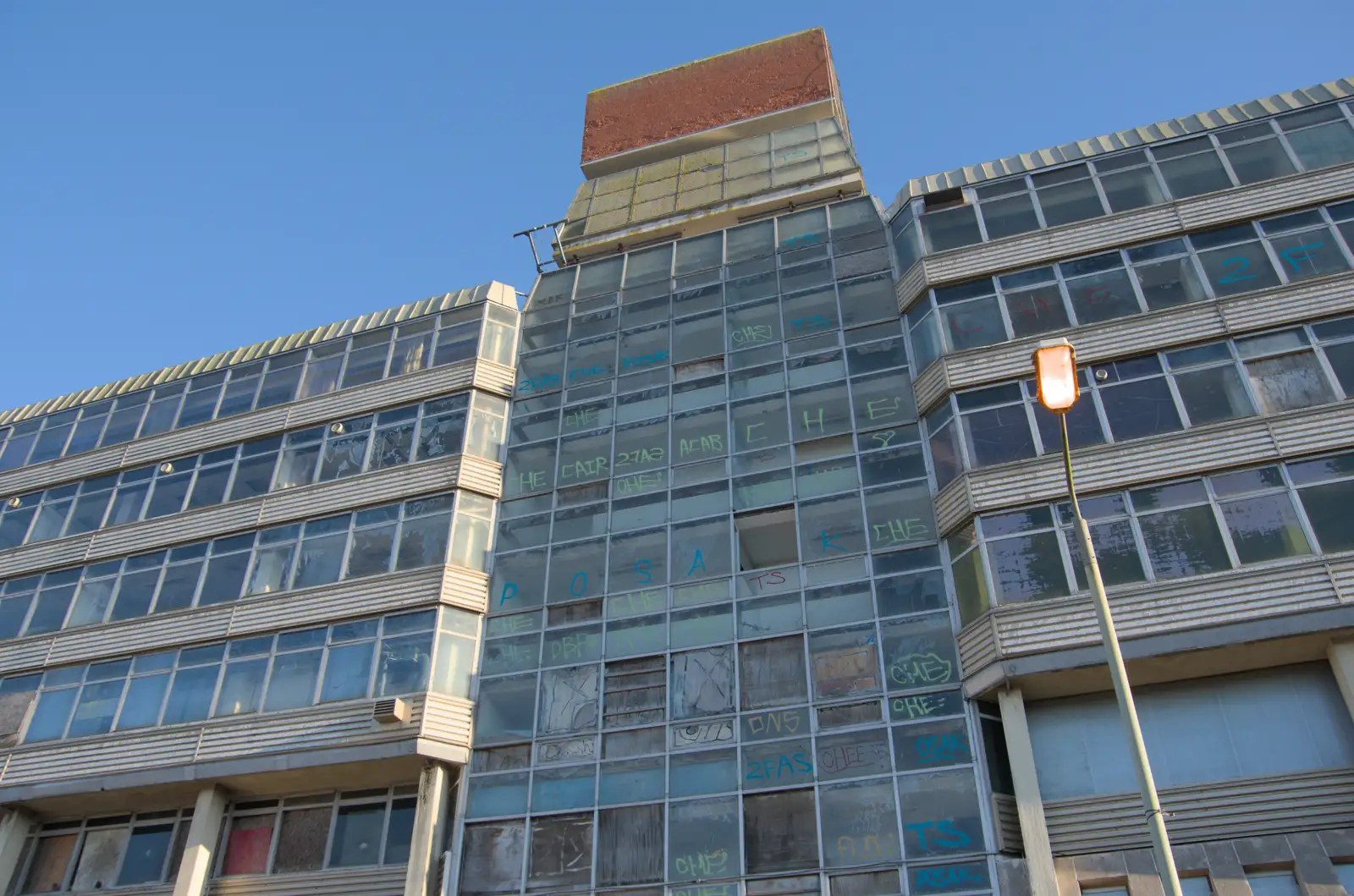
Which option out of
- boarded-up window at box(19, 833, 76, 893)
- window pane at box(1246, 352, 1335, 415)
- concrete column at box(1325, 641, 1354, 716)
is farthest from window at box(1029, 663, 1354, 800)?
boarded-up window at box(19, 833, 76, 893)

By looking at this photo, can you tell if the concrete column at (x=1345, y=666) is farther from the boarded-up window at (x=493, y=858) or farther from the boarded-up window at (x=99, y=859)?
the boarded-up window at (x=99, y=859)

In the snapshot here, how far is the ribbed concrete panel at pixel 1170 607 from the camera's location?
54.9ft

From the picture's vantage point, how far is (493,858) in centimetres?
2009

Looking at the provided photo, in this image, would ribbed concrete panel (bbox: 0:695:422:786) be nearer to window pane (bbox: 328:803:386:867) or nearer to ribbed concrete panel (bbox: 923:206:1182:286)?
window pane (bbox: 328:803:386:867)

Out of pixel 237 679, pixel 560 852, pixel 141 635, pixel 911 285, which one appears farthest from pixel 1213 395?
pixel 141 635

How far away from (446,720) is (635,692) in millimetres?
3896

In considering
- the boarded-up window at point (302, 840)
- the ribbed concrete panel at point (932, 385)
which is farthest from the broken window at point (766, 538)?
the boarded-up window at point (302, 840)

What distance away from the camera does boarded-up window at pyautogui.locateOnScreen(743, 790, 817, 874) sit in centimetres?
1833

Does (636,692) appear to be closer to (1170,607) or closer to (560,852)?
(560,852)

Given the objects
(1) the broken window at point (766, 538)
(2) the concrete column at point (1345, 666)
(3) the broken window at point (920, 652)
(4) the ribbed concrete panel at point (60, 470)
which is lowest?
(2) the concrete column at point (1345, 666)

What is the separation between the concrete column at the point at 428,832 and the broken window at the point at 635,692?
3.52 meters

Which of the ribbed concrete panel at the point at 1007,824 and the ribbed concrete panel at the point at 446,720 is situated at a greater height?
the ribbed concrete panel at the point at 446,720

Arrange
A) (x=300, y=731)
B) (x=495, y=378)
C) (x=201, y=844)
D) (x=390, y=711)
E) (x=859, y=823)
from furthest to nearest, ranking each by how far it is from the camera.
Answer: (x=495, y=378)
(x=201, y=844)
(x=300, y=731)
(x=390, y=711)
(x=859, y=823)

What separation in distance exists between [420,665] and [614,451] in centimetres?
652
